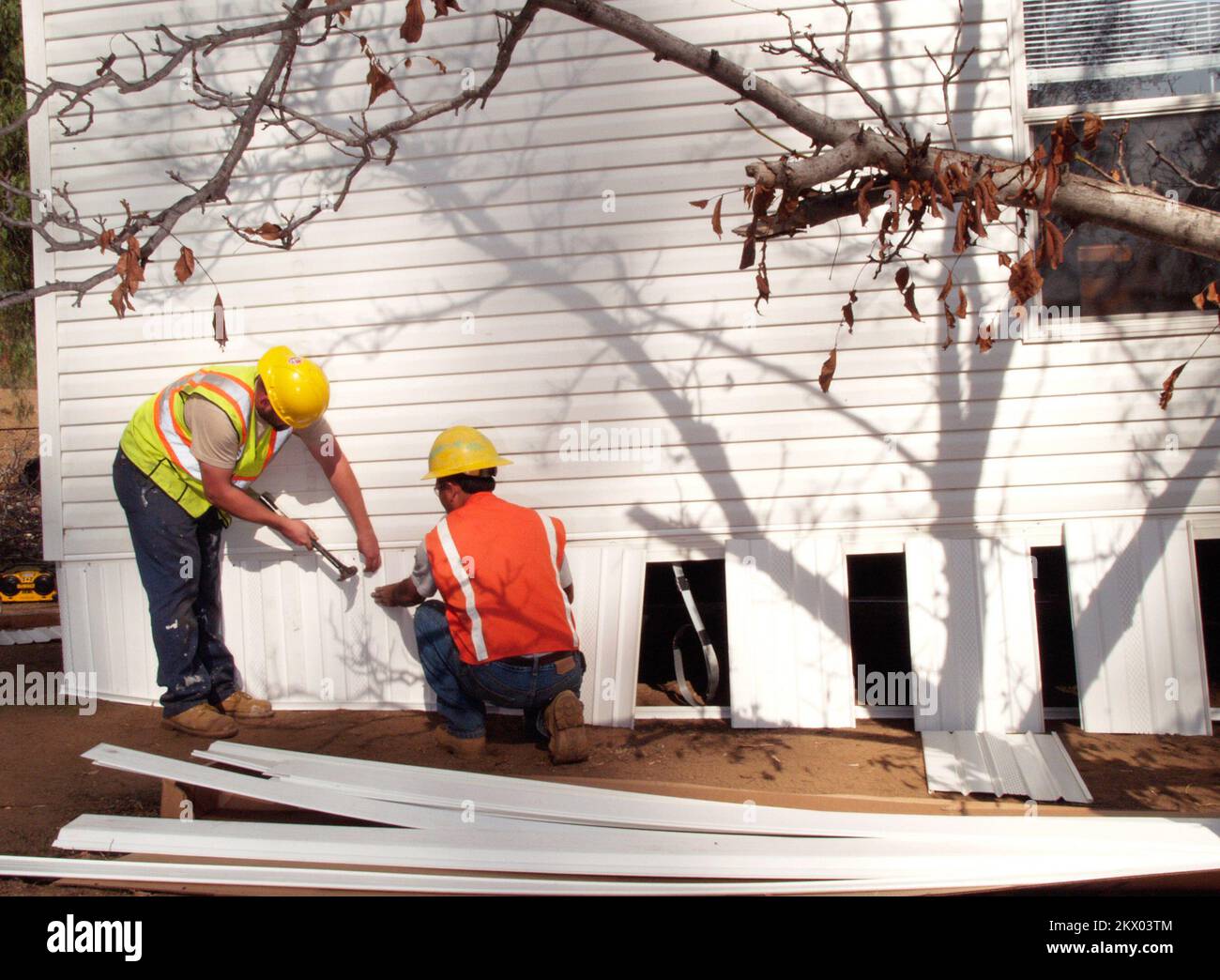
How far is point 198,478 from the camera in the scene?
5.38 meters

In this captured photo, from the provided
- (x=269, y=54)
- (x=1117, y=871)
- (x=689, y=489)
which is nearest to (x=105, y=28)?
(x=269, y=54)

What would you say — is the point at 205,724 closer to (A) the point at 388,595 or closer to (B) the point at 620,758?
(A) the point at 388,595

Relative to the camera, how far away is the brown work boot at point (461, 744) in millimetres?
5176

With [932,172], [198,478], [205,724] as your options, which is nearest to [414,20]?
[932,172]

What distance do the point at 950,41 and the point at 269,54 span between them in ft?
11.1

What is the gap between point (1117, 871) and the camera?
11.0ft

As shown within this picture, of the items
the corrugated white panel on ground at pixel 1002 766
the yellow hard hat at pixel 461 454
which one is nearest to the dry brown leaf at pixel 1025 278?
the corrugated white panel on ground at pixel 1002 766

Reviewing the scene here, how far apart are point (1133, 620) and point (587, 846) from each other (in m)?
3.09

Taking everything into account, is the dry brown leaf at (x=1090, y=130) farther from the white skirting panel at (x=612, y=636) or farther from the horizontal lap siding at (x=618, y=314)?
the white skirting panel at (x=612, y=636)

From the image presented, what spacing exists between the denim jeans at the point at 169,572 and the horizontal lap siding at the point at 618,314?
0.49 meters

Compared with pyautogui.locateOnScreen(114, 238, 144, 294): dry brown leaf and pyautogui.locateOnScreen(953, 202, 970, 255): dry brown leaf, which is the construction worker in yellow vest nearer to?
pyautogui.locateOnScreen(114, 238, 144, 294): dry brown leaf

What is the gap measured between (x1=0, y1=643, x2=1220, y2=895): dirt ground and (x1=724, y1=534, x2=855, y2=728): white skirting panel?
0.13 m

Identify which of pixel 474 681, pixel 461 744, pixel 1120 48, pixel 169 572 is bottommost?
pixel 461 744

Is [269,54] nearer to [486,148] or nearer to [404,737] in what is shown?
[486,148]
